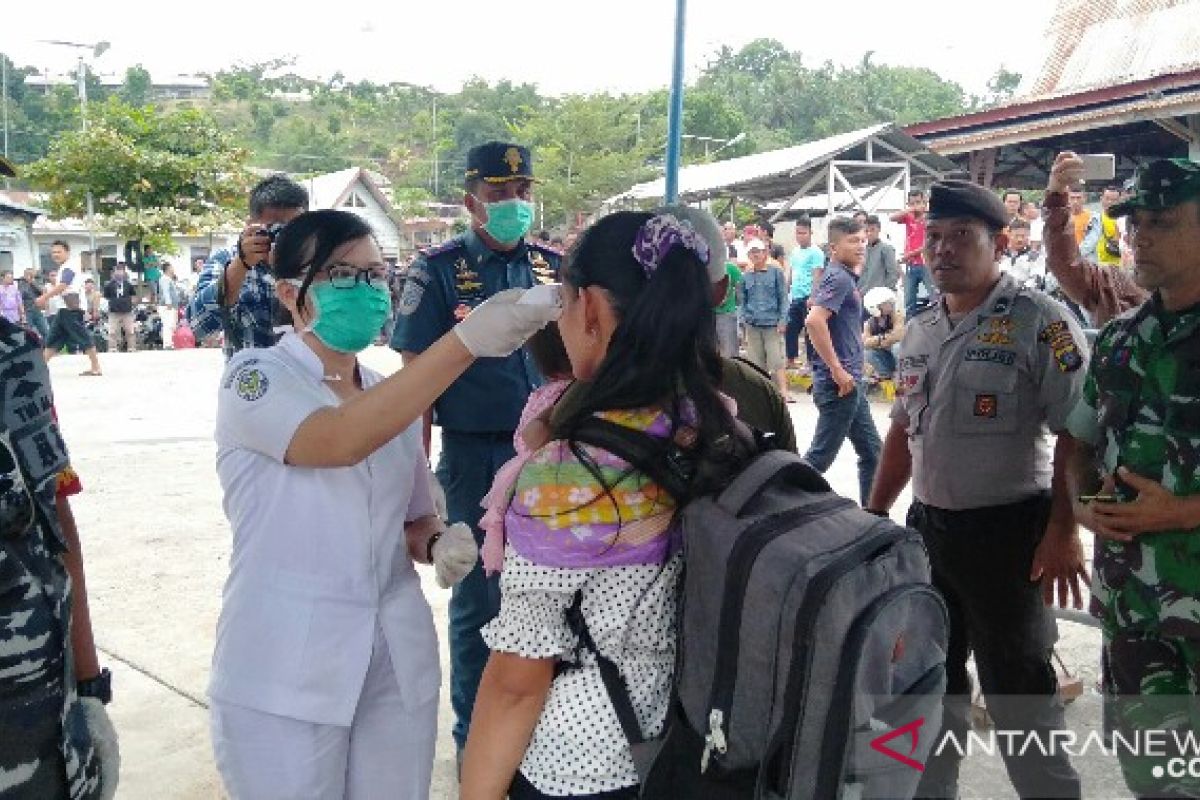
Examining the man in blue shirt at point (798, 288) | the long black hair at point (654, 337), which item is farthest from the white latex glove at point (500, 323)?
the man in blue shirt at point (798, 288)

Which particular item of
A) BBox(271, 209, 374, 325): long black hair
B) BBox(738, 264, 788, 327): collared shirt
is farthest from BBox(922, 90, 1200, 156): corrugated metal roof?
BBox(271, 209, 374, 325): long black hair

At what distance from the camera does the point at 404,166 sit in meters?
63.2

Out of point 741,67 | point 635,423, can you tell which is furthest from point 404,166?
point 635,423

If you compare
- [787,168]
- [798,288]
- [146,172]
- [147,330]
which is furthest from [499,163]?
[146,172]

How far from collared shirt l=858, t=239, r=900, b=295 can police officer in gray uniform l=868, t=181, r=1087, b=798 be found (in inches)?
302

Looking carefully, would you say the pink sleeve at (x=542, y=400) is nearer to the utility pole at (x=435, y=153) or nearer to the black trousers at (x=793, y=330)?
the black trousers at (x=793, y=330)

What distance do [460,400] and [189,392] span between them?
10103 millimetres

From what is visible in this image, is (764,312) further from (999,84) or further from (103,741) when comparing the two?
(999,84)

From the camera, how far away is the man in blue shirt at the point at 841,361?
568cm

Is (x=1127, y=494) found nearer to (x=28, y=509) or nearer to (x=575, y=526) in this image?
(x=575, y=526)

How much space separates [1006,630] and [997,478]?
0.40m

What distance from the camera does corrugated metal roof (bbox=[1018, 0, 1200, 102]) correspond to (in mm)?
12633

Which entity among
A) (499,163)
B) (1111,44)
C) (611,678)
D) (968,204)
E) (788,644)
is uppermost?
(1111,44)

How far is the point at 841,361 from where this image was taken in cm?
570
